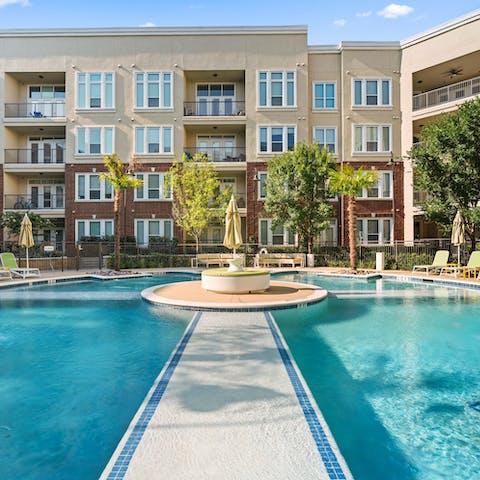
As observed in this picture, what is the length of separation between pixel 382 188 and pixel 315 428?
91.8ft

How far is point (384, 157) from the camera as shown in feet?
96.8

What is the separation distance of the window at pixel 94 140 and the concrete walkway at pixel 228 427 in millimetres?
25732

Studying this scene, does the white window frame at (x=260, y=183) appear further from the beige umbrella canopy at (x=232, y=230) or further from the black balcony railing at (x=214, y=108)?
the beige umbrella canopy at (x=232, y=230)

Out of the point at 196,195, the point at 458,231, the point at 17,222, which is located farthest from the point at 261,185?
the point at 17,222

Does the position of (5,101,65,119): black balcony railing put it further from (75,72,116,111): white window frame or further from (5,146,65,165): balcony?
(5,146,65,165): balcony

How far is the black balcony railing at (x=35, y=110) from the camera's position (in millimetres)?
29969

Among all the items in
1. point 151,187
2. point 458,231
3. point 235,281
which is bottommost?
Answer: point 235,281

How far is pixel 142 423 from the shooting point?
4125mm

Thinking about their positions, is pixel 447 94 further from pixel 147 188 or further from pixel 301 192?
→ pixel 147 188

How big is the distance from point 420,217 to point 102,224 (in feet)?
78.5

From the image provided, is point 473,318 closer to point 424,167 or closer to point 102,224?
point 424,167

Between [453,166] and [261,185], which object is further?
[261,185]

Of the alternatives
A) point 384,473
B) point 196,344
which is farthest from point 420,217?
point 384,473

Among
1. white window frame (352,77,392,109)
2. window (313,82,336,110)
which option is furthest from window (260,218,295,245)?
white window frame (352,77,392,109)
